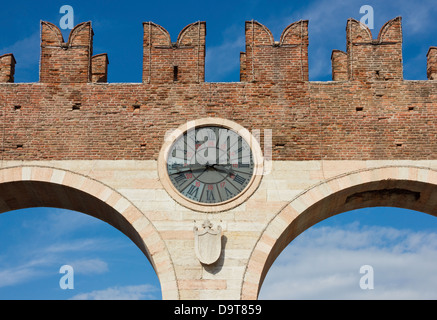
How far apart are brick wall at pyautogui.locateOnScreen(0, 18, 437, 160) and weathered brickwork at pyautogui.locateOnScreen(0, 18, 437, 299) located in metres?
0.02

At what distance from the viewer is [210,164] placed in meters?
17.0

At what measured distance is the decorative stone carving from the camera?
1605 cm

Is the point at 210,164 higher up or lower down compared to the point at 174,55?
lower down

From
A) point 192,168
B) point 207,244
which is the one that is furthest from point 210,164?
point 207,244

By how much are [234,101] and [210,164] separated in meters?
1.38

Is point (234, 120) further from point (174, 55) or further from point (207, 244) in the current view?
point (207, 244)

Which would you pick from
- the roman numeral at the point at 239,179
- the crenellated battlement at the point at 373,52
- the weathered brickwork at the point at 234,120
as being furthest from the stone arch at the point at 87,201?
the crenellated battlement at the point at 373,52

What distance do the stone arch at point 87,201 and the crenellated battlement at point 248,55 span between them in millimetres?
2071

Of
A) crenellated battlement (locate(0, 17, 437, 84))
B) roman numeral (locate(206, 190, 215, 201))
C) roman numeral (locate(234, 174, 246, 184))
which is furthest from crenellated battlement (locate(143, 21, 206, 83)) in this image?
roman numeral (locate(206, 190, 215, 201))

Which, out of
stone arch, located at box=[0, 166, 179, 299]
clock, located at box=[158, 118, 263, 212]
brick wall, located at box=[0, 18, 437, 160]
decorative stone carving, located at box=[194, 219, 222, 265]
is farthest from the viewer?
brick wall, located at box=[0, 18, 437, 160]

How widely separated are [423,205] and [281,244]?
2948 mm

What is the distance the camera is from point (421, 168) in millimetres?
16906

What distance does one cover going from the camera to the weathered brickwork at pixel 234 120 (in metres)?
16.5

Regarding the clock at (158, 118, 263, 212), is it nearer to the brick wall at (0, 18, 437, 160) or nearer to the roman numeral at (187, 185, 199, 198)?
the roman numeral at (187, 185, 199, 198)
